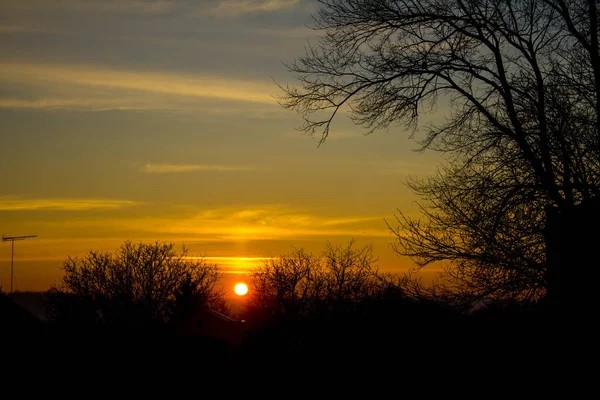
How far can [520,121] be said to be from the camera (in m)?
14.1

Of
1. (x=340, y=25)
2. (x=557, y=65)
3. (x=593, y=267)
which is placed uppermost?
(x=340, y=25)

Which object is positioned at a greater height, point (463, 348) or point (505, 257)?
point (505, 257)

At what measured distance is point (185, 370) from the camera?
21281 mm

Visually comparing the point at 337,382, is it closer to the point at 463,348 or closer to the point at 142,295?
the point at 463,348

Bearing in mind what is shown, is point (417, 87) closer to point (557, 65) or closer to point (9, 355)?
point (557, 65)

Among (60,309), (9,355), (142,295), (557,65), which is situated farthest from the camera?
(142,295)

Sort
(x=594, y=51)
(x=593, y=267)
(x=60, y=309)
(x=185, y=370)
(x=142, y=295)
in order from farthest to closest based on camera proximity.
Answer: (x=142, y=295), (x=60, y=309), (x=185, y=370), (x=594, y=51), (x=593, y=267)

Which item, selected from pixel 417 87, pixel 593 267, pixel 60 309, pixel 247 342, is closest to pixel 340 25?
pixel 417 87

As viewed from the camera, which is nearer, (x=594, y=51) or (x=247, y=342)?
(x=594, y=51)

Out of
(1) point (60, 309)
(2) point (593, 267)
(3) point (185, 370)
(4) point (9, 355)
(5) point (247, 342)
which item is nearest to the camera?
(2) point (593, 267)

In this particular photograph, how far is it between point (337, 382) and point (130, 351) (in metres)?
11.0

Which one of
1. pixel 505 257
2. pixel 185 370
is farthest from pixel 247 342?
pixel 505 257

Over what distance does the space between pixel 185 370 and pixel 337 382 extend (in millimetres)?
9336

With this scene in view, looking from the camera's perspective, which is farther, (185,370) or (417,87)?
(185,370)
